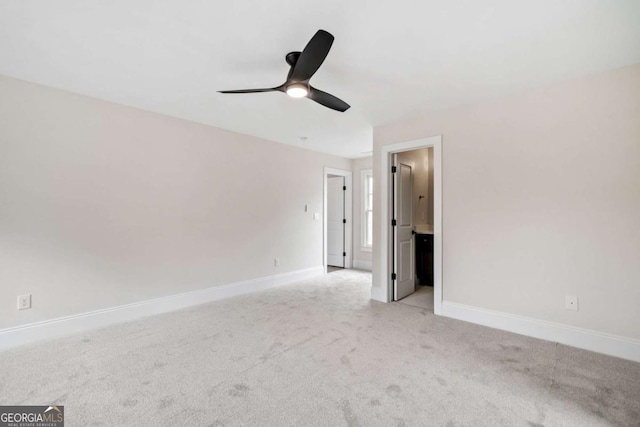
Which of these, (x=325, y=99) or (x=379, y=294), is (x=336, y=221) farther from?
(x=325, y=99)

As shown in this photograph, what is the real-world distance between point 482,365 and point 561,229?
58.8 inches

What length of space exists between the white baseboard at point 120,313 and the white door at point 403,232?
2.01 meters

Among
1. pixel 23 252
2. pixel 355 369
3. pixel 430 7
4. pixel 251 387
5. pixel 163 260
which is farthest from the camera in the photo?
pixel 163 260

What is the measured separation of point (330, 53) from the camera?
2.23m

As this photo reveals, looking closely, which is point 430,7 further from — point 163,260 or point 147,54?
point 163,260

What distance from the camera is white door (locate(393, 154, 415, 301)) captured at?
13.2 ft

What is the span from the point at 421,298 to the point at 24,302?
14.6ft

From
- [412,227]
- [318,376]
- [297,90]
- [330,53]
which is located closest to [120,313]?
[318,376]

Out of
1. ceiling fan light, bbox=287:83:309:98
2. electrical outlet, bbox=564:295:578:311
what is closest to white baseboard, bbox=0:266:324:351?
ceiling fan light, bbox=287:83:309:98

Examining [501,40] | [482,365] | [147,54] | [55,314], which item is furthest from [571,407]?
[55,314]

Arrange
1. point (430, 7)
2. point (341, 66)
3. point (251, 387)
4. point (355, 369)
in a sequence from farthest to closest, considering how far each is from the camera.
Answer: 1. point (341, 66)
2. point (355, 369)
3. point (251, 387)
4. point (430, 7)

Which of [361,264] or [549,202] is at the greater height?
[549,202]

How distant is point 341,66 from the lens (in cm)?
242

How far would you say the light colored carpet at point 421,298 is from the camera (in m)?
3.83
